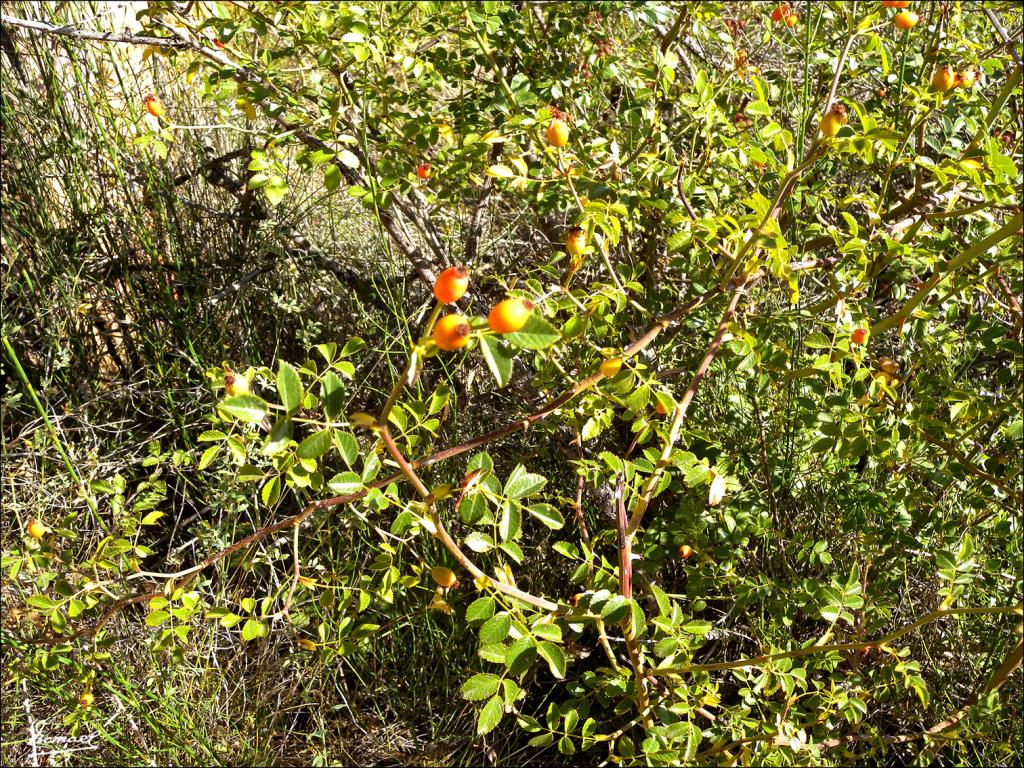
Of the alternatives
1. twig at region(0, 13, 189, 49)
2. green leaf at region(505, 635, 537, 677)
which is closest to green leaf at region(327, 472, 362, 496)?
green leaf at region(505, 635, 537, 677)

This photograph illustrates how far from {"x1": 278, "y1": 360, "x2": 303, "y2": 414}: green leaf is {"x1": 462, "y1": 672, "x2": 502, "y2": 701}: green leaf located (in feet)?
1.33

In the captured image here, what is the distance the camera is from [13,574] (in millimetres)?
1254

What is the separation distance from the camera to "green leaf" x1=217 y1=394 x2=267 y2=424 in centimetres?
79

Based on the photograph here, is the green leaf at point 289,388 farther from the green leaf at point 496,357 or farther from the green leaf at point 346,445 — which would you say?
the green leaf at point 496,357

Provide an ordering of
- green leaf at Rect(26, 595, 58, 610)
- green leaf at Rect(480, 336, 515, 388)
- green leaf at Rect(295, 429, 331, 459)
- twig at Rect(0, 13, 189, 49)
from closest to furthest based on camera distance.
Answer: green leaf at Rect(480, 336, 515, 388)
green leaf at Rect(295, 429, 331, 459)
green leaf at Rect(26, 595, 58, 610)
twig at Rect(0, 13, 189, 49)

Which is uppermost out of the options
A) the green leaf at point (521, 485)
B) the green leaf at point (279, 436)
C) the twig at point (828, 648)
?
the green leaf at point (279, 436)

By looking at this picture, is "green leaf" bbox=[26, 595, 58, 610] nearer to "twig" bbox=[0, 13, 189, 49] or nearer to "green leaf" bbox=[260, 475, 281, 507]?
"green leaf" bbox=[260, 475, 281, 507]

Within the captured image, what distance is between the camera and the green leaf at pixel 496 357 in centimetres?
69

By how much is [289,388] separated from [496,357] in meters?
0.21

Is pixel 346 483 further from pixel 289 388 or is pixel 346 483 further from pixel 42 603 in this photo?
pixel 42 603

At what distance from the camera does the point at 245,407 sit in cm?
80

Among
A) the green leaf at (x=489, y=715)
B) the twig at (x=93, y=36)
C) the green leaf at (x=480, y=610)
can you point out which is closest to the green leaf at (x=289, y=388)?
the green leaf at (x=480, y=610)

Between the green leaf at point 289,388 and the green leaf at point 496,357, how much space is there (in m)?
0.20

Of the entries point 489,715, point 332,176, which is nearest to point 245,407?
point 489,715
